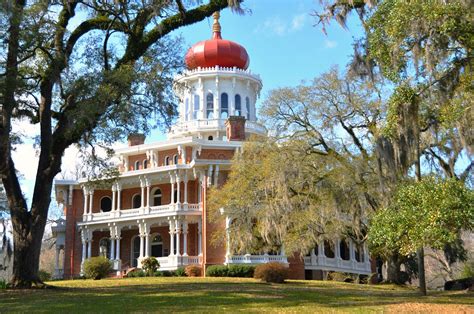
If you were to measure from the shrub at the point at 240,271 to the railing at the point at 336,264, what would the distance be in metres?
6.53

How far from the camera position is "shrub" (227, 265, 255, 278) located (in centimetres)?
3694

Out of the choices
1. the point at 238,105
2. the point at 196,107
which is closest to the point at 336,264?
the point at 238,105

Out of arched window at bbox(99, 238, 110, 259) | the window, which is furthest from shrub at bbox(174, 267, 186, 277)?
arched window at bbox(99, 238, 110, 259)

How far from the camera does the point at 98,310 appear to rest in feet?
49.5

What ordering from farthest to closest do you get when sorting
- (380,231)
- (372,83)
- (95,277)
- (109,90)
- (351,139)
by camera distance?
(95,277)
(351,139)
(372,83)
(109,90)
(380,231)

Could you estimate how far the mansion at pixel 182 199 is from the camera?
42469 mm

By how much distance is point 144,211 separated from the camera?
44719 mm

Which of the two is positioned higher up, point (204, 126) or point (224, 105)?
point (224, 105)

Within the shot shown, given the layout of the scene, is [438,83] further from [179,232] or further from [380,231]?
[179,232]

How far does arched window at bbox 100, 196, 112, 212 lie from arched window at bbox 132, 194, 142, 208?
2500 millimetres

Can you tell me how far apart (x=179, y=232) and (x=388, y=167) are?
24.1 m

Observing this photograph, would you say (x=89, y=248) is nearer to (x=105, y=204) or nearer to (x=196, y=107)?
(x=105, y=204)

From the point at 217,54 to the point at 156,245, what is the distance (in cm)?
1885

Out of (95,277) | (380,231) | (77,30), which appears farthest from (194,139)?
(380,231)
